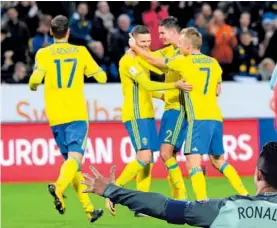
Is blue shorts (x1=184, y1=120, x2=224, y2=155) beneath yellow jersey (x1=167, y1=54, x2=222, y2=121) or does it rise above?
beneath

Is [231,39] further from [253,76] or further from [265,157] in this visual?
[265,157]

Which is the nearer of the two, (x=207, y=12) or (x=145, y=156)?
(x=145, y=156)

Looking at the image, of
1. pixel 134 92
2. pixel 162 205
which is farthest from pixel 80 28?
pixel 162 205

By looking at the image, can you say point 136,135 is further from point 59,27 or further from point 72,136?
point 59,27

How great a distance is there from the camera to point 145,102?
10.6m

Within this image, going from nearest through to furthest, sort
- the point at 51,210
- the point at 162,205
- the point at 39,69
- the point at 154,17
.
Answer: the point at 162,205, the point at 39,69, the point at 51,210, the point at 154,17

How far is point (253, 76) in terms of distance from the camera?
17484mm

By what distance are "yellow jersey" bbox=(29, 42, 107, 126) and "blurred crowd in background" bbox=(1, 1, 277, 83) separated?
6835 millimetres

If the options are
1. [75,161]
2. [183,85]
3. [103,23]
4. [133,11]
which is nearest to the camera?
[75,161]

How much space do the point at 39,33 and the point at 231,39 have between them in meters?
3.57

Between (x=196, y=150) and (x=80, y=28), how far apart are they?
25.5ft

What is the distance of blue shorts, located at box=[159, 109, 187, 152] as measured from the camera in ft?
35.2

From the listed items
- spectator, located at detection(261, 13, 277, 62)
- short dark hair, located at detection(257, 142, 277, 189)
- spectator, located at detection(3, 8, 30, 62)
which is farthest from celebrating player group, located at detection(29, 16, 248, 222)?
spectator, located at detection(261, 13, 277, 62)

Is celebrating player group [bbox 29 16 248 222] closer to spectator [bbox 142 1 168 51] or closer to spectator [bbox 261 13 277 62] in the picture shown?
spectator [bbox 142 1 168 51]
